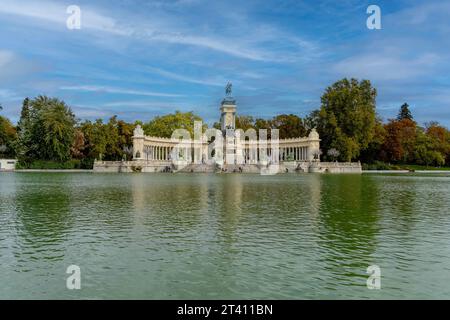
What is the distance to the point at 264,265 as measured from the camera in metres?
9.46

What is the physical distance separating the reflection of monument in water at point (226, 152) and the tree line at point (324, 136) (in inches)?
132

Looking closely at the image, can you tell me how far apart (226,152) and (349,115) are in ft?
76.3

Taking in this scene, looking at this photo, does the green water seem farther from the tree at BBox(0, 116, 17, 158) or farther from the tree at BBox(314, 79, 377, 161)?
the tree at BBox(0, 116, 17, 158)

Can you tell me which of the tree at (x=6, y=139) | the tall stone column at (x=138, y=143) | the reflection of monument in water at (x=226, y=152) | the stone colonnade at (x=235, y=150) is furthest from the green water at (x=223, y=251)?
the tree at (x=6, y=139)

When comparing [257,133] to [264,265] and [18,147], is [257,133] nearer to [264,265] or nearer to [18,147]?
[18,147]

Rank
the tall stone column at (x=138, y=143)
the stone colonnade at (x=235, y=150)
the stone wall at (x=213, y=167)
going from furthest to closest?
the stone colonnade at (x=235, y=150) → the tall stone column at (x=138, y=143) → the stone wall at (x=213, y=167)

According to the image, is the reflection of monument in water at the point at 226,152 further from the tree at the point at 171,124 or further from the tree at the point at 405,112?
the tree at the point at 405,112

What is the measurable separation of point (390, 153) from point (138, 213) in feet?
235

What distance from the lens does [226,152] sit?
81500 mm

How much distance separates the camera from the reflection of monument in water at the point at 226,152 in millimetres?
70062

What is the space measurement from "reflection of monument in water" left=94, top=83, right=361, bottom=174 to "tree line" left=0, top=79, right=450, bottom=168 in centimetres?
335

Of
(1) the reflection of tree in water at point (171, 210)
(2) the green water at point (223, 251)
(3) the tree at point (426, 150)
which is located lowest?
(2) the green water at point (223, 251)
